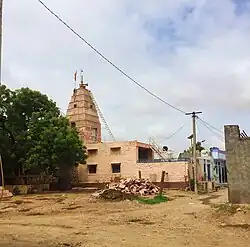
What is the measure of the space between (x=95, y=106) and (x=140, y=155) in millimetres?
10572

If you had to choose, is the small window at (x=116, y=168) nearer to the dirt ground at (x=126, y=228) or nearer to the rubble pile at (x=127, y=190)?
the rubble pile at (x=127, y=190)

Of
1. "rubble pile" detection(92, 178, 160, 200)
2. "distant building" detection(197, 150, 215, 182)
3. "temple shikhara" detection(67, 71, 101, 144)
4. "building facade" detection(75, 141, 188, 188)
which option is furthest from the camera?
"temple shikhara" detection(67, 71, 101, 144)

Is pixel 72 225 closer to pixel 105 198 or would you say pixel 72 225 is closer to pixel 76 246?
pixel 76 246

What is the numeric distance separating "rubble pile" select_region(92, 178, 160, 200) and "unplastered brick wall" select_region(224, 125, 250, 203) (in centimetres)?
882

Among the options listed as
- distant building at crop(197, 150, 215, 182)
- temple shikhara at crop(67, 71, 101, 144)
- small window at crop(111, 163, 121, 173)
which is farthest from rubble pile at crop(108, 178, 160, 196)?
temple shikhara at crop(67, 71, 101, 144)

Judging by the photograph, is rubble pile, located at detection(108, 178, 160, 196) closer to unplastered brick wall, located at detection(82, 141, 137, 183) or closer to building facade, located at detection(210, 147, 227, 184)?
unplastered brick wall, located at detection(82, 141, 137, 183)

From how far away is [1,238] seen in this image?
38.8 feet

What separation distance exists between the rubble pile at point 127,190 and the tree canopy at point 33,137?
951 centimetres

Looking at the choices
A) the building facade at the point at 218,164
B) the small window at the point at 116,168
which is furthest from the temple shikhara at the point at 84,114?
the building facade at the point at 218,164

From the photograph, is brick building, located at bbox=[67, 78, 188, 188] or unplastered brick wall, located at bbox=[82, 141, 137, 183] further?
unplastered brick wall, located at bbox=[82, 141, 137, 183]

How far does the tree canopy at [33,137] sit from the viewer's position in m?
38.2

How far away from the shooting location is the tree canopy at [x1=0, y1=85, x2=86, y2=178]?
38.2 meters

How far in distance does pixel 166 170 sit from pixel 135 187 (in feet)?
40.8

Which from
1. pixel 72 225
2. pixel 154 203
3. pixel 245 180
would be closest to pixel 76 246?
pixel 72 225
